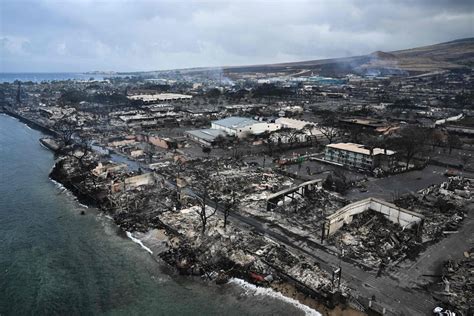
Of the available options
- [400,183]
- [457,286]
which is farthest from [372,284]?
[400,183]

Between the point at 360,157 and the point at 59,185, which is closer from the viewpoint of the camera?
the point at 59,185

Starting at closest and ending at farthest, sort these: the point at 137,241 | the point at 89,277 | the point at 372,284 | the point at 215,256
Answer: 1. the point at 372,284
2. the point at 89,277
3. the point at 215,256
4. the point at 137,241

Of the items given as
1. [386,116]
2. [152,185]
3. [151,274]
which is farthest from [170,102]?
[151,274]

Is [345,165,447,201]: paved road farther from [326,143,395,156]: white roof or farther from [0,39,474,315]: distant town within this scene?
[326,143,395,156]: white roof

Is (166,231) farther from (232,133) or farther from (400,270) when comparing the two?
(232,133)

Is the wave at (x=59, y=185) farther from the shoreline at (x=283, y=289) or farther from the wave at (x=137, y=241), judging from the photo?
the wave at (x=137, y=241)

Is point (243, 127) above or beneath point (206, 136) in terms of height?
above

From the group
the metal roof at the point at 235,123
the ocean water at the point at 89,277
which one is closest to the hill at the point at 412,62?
the metal roof at the point at 235,123

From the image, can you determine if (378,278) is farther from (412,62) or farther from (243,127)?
(412,62)
